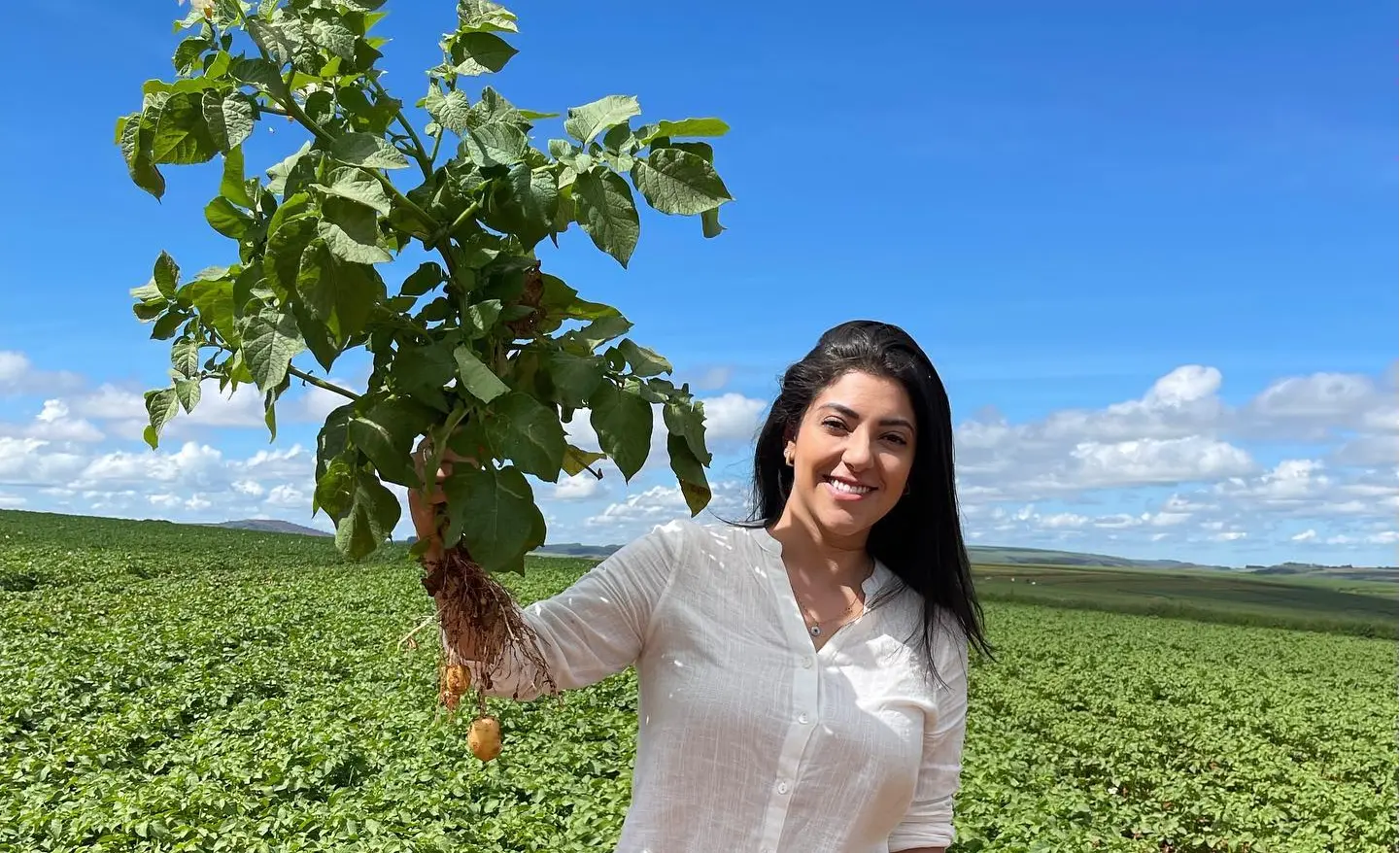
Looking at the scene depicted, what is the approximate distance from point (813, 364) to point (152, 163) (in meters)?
1.46

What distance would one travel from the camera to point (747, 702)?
7.39ft

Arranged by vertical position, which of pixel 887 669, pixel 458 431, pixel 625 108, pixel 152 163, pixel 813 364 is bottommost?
pixel 887 669

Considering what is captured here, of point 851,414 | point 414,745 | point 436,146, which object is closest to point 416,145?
point 436,146

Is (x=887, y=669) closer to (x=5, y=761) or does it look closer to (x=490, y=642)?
(x=490, y=642)

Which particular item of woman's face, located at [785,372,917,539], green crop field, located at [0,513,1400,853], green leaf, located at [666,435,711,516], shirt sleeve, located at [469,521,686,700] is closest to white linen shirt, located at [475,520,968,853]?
shirt sleeve, located at [469,521,686,700]

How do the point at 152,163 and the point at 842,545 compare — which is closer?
the point at 152,163

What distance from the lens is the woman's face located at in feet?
8.00

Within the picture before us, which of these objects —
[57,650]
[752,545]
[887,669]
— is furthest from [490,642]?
[57,650]

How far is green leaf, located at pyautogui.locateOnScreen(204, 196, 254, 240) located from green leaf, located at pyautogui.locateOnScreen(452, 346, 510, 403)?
1.51 feet

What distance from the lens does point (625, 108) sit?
183 centimetres

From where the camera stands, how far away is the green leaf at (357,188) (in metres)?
1.64

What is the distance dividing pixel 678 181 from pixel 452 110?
16.6 inches

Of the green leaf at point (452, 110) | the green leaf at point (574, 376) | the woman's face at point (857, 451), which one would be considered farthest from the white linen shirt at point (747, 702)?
the green leaf at point (452, 110)

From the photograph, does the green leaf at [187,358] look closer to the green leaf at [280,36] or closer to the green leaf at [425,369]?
the green leaf at [425,369]
